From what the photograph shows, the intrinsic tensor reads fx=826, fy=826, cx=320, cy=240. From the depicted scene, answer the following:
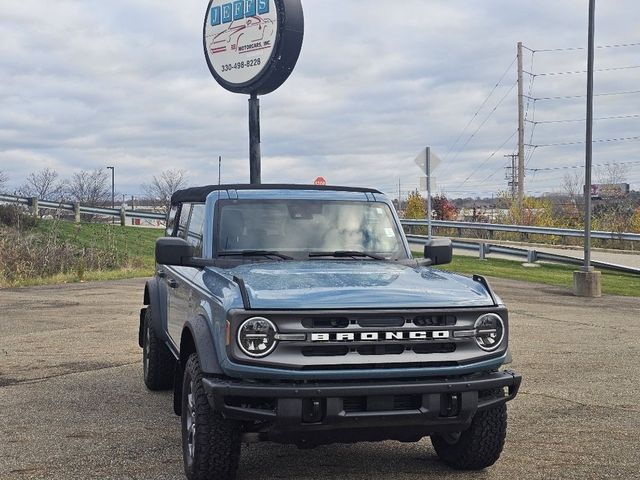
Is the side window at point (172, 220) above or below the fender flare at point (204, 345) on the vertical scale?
above

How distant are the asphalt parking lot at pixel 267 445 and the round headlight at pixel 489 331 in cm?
103

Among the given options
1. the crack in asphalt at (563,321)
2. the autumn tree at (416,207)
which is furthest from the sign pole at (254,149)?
the autumn tree at (416,207)

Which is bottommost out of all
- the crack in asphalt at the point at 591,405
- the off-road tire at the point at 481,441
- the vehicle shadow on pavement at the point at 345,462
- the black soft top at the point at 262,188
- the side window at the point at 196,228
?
the crack in asphalt at the point at 591,405

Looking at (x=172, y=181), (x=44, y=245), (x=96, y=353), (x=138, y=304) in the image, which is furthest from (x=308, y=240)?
(x=172, y=181)

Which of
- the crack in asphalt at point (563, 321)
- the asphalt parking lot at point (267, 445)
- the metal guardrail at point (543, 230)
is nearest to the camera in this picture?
the asphalt parking lot at point (267, 445)

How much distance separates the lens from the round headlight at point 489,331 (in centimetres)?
483

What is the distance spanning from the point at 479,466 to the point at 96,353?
20.5ft

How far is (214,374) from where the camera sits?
472 centimetres

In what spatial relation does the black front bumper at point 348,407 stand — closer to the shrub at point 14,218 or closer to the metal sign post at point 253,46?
the metal sign post at point 253,46

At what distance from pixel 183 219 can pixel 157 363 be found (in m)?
1.48

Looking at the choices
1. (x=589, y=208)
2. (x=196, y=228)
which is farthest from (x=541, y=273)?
(x=196, y=228)

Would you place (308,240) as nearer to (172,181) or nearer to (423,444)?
(423,444)

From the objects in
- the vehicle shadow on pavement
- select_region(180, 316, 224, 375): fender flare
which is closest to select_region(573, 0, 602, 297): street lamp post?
the vehicle shadow on pavement

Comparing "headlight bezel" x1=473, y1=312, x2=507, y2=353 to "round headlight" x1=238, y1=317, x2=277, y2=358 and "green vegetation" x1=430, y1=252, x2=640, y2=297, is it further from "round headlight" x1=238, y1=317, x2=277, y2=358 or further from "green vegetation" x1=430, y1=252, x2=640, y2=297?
"green vegetation" x1=430, y1=252, x2=640, y2=297
